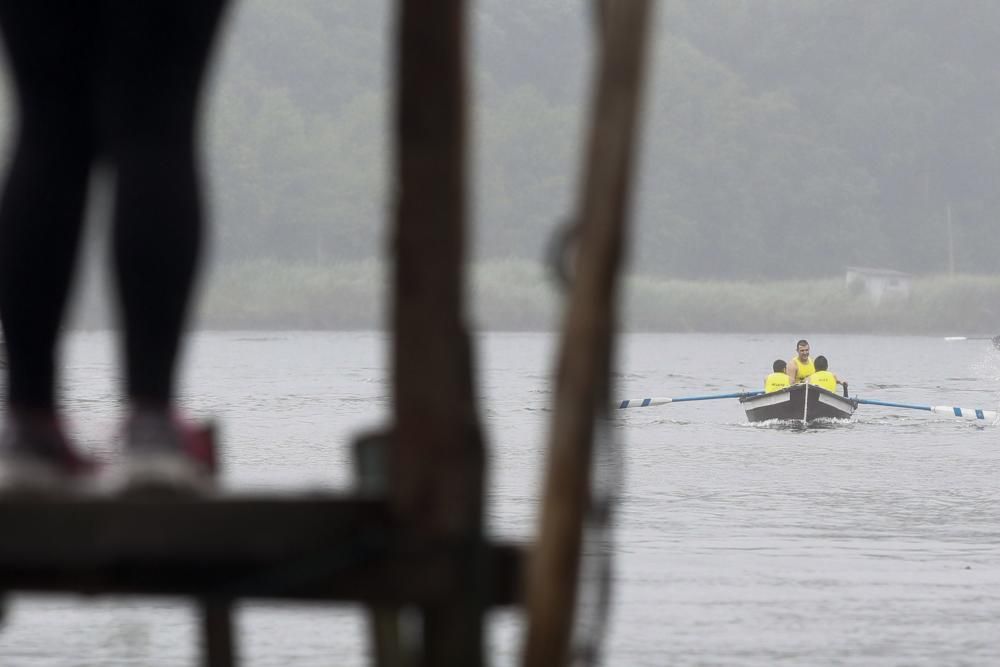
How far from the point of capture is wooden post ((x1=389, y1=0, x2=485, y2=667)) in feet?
7.84

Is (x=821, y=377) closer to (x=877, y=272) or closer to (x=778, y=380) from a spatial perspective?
(x=778, y=380)

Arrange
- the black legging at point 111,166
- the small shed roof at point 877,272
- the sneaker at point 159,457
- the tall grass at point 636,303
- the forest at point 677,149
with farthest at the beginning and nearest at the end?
the forest at point 677,149
the small shed roof at point 877,272
the tall grass at point 636,303
the black legging at point 111,166
the sneaker at point 159,457

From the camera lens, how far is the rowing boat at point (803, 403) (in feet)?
117

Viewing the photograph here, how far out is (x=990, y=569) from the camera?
15266 mm

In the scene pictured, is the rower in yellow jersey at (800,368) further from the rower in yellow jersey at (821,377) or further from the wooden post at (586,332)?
the wooden post at (586,332)

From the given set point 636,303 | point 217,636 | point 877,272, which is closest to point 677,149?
point 636,303

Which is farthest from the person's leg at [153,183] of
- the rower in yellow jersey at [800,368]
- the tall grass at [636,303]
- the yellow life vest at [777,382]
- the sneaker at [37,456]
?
the tall grass at [636,303]

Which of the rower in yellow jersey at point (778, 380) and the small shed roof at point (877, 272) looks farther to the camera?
the small shed roof at point (877, 272)

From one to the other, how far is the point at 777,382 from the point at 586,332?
1355 inches

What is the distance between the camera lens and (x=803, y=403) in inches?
1414

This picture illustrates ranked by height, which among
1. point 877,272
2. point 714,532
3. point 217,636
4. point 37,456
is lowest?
point 714,532

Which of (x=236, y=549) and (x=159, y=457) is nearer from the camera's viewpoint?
(x=236, y=549)

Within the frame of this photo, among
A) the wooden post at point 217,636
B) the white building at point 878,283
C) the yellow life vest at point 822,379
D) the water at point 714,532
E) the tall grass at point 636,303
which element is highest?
the white building at point 878,283

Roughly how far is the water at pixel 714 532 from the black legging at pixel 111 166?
0.38 meters
